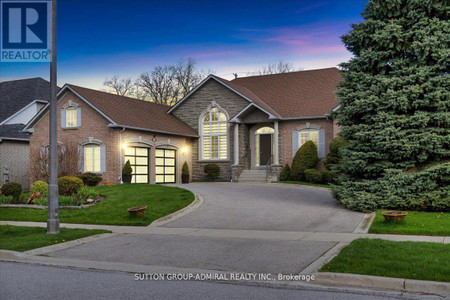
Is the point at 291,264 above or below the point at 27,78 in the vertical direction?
below

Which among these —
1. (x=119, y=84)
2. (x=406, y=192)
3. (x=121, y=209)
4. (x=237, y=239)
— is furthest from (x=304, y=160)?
(x=119, y=84)

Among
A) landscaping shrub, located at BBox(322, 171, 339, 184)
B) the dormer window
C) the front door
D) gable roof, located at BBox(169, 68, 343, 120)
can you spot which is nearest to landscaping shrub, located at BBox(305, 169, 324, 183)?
landscaping shrub, located at BBox(322, 171, 339, 184)

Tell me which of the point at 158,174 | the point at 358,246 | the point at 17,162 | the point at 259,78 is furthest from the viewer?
the point at 259,78

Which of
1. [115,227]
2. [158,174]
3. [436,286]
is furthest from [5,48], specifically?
[436,286]

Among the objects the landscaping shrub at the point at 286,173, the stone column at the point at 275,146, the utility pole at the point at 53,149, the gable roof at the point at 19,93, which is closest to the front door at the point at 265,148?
the stone column at the point at 275,146

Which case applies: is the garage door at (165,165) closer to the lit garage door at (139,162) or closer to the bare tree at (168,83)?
the lit garage door at (139,162)

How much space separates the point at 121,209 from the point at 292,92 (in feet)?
62.2

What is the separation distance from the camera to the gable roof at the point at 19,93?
115 feet

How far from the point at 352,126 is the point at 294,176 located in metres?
11.7

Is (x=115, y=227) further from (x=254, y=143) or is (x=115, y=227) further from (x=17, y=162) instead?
(x=17, y=162)

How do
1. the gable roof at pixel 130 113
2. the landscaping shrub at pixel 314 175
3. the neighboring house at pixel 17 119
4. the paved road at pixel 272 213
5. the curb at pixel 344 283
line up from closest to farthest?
the curb at pixel 344 283
the paved road at pixel 272 213
the landscaping shrub at pixel 314 175
the gable roof at pixel 130 113
the neighboring house at pixel 17 119

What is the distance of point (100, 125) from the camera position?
86.8ft

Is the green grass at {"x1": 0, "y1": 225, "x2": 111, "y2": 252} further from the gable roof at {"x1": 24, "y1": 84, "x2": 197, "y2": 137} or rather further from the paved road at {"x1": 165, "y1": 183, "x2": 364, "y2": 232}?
the gable roof at {"x1": 24, "y1": 84, "x2": 197, "y2": 137}

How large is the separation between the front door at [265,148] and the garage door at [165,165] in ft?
20.1
